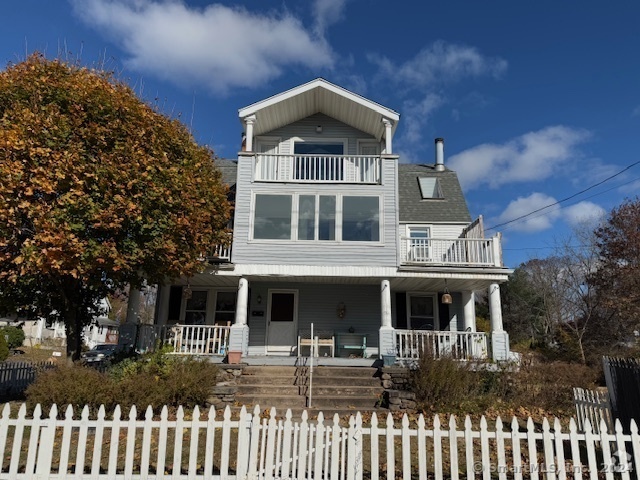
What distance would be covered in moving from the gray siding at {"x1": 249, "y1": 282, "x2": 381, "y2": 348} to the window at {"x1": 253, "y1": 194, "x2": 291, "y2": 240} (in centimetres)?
222

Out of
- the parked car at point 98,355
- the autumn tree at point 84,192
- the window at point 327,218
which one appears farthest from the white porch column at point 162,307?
the window at point 327,218

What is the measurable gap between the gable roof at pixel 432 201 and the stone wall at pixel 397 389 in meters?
6.90

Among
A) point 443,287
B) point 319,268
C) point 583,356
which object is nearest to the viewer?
point 319,268

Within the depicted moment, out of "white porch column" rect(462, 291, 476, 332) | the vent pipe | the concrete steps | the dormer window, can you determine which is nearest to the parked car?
the concrete steps

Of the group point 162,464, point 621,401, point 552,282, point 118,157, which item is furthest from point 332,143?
point 552,282

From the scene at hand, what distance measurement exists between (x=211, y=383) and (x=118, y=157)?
5580mm

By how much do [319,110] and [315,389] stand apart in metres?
10.3

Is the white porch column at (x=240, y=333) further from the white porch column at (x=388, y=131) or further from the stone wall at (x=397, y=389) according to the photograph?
the white porch column at (x=388, y=131)

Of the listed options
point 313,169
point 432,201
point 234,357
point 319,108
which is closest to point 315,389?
point 234,357

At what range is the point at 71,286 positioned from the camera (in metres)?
10.6

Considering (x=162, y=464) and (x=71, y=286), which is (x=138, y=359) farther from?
(x=162, y=464)

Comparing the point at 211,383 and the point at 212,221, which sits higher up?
the point at 212,221

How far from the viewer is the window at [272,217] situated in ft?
42.8

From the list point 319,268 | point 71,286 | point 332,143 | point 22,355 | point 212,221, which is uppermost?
point 332,143
